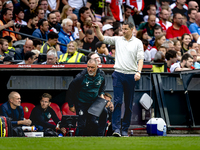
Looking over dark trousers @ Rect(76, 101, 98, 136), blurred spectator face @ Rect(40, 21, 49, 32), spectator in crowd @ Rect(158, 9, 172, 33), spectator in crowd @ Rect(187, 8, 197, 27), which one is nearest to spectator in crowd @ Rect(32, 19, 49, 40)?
blurred spectator face @ Rect(40, 21, 49, 32)

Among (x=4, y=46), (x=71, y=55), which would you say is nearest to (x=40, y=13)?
(x=4, y=46)

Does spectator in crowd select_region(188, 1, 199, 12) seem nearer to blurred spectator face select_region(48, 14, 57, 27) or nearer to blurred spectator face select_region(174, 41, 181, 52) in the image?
blurred spectator face select_region(174, 41, 181, 52)

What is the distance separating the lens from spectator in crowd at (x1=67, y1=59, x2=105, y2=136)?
28.4 feet

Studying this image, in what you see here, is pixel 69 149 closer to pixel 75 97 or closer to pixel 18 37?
pixel 75 97

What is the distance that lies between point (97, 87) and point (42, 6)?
180 inches

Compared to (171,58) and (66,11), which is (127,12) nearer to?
(66,11)

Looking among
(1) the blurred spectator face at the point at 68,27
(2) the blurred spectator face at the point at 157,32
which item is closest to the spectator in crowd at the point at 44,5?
(1) the blurred spectator face at the point at 68,27

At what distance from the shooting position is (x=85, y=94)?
8.74 m

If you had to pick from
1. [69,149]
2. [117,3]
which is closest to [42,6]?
[117,3]

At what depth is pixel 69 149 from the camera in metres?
5.19

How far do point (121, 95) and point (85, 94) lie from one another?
107cm

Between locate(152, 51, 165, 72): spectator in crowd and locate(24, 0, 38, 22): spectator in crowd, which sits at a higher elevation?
locate(24, 0, 38, 22): spectator in crowd

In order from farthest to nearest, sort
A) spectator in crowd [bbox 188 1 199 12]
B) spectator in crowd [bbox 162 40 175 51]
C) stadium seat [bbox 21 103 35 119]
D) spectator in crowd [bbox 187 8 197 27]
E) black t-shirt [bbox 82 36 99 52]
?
spectator in crowd [bbox 188 1 199 12]
spectator in crowd [bbox 187 8 197 27]
spectator in crowd [bbox 162 40 175 51]
black t-shirt [bbox 82 36 99 52]
stadium seat [bbox 21 103 35 119]

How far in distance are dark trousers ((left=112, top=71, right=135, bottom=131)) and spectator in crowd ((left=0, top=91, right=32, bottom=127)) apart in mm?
1953
